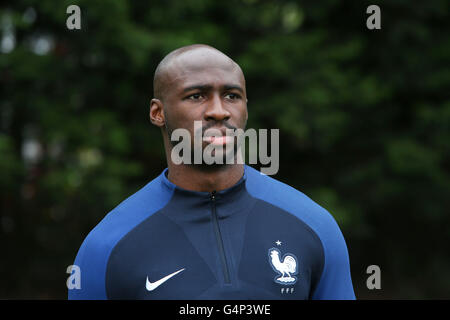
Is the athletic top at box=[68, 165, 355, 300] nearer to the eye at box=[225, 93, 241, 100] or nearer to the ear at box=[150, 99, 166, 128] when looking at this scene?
the ear at box=[150, 99, 166, 128]

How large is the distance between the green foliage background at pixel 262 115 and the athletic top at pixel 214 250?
513 centimetres

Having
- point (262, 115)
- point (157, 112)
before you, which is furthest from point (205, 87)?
point (262, 115)

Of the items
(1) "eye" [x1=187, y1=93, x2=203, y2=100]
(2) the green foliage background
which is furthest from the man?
(2) the green foliage background

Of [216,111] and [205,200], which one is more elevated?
[216,111]

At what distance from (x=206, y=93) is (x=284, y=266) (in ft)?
2.55

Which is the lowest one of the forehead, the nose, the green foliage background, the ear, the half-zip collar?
the half-zip collar

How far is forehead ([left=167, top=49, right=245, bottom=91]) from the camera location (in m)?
2.36

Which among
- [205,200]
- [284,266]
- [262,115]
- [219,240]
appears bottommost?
[284,266]

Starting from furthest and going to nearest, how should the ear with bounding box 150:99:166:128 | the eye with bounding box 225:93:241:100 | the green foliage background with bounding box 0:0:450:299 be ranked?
the green foliage background with bounding box 0:0:450:299 < the ear with bounding box 150:99:166:128 < the eye with bounding box 225:93:241:100

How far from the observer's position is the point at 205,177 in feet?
8.05

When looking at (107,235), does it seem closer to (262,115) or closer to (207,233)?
(207,233)

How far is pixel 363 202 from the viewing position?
9.23 metres

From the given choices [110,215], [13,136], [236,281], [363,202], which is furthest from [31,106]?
[236,281]
